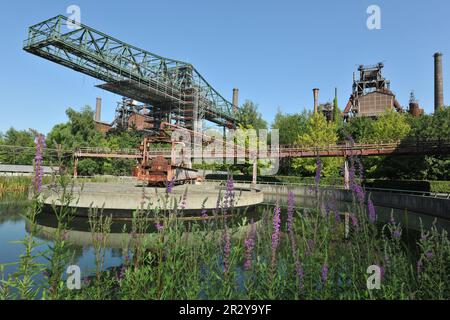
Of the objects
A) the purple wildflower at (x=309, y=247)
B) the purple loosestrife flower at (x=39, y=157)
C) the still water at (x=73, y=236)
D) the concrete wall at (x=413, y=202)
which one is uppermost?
the purple loosestrife flower at (x=39, y=157)

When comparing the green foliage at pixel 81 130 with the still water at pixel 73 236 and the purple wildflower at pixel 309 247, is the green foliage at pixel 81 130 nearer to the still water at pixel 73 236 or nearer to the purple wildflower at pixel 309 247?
the still water at pixel 73 236

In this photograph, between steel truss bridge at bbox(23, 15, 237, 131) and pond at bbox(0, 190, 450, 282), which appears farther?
steel truss bridge at bbox(23, 15, 237, 131)

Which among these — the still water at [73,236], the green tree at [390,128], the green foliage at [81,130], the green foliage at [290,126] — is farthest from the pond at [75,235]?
the green foliage at [290,126]

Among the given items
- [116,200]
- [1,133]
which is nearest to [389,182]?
[116,200]

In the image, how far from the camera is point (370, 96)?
7075cm

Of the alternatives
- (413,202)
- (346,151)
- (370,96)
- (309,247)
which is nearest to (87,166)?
(346,151)

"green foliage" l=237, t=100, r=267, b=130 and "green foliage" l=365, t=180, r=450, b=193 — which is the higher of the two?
"green foliage" l=237, t=100, r=267, b=130

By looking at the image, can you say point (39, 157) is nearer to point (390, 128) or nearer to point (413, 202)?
point (413, 202)

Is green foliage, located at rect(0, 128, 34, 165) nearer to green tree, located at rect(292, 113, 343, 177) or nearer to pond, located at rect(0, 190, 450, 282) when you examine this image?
pond, located at rect(0, 190, 450, 282)

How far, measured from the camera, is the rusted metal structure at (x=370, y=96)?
227ft

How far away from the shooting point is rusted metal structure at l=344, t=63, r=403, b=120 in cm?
6925

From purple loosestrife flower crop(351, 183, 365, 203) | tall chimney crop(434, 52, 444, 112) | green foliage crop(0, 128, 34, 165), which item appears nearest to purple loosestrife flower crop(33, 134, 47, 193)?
purple loosestrife flower crop(351, 183, 365, 203)

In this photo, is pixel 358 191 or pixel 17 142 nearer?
pixel 358 191
